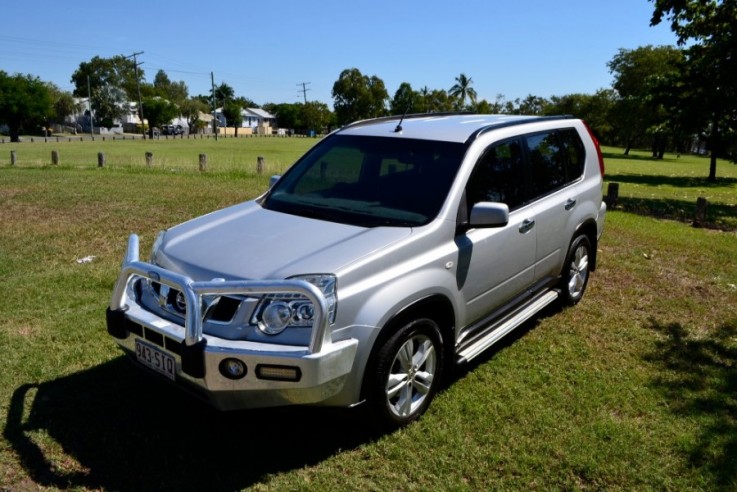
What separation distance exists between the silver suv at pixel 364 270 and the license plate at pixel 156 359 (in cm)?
1

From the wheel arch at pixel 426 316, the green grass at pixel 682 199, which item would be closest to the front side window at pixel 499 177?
the wheel arch at pixel 426 316

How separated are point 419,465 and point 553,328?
264 centimetres

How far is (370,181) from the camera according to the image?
4355 mm

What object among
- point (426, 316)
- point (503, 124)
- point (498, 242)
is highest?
point (503, 124)

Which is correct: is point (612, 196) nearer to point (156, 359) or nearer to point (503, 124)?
point (503, 124)

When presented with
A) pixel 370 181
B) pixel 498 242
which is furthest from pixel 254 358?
pixel 498 242

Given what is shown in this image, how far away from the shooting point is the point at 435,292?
3596 millimetres

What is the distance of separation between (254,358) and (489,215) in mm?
1757

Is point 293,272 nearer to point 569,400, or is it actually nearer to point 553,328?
point 569,400

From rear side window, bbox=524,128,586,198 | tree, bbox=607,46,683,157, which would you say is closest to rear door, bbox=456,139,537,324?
rear side window, bbox=524,128,586,198

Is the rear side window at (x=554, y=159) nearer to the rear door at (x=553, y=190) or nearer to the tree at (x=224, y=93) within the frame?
the rear door at (x=553, y=190)

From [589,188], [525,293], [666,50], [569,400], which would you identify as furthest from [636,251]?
[666,50]

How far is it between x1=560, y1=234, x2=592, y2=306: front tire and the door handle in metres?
1.10

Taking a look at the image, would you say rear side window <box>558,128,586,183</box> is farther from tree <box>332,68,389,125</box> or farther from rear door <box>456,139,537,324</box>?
tree <box>332,68,389,125</box>
